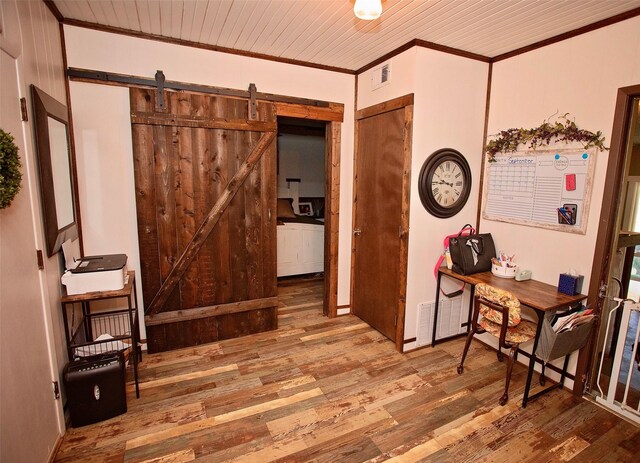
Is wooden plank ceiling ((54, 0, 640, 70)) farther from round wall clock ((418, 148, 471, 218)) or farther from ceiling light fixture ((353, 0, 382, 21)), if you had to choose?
round wall clock ((418, 148, 471, 218))

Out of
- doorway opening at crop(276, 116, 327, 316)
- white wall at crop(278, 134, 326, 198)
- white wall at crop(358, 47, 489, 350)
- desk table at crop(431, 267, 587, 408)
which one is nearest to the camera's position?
desk table at crop(431, 267, 587, 408)

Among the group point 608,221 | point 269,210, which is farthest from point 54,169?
point 608,221

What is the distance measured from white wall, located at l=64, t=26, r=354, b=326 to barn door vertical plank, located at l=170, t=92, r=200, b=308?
0.88 feet

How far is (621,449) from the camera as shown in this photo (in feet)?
6.51

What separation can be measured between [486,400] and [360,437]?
1024mm

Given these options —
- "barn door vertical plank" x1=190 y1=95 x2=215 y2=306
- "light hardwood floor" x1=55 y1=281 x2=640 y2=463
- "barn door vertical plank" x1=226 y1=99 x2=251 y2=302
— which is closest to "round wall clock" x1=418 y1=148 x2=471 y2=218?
"light hardwood floor" x1=55 y1=281 x2=640 y2=463

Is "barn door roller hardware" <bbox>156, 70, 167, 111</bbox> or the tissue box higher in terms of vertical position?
"barn door roller hardware" <bbox>156, 70, 167, 111</bbox>

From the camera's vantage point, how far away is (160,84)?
2742 millimetres

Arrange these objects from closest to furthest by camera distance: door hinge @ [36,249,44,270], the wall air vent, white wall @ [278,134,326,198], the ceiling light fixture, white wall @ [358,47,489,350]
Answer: the ceiling light fixture
door hinge @ [36,249,44,270]
white wall @ [358,47,489,350]
the wall air vent
white wall @ [278,134,326,198]

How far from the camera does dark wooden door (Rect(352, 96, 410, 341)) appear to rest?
9.87 feet

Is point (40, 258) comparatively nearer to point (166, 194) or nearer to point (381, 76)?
point (166, 194)

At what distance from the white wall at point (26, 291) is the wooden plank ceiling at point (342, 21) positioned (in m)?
0.64

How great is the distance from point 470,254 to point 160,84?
9.81 ft

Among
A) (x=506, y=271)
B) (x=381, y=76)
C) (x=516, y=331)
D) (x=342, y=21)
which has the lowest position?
(x=516, y=331)
